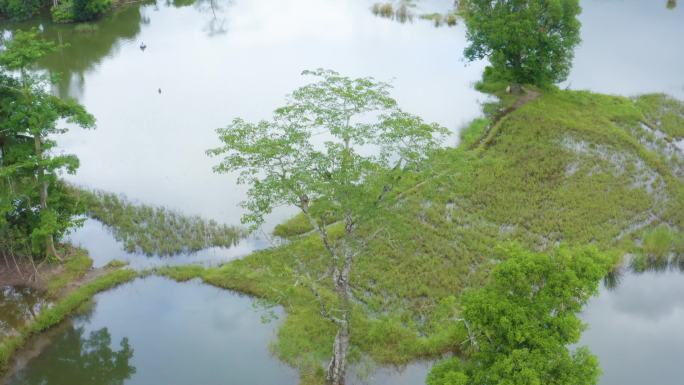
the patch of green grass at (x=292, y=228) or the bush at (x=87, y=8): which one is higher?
the bush at (x=87, y=8)

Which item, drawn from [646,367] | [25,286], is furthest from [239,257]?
[646,367]

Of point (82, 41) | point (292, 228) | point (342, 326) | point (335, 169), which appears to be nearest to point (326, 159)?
point (335, 169)

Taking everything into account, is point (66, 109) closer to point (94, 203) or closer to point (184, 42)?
point (94, 203)

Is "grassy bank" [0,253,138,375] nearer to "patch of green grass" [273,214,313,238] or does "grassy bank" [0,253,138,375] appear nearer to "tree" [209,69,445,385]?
"patch of green grass" [273,214,313,238]

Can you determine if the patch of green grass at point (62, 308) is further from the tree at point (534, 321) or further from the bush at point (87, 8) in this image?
the bush at point (87, 8)

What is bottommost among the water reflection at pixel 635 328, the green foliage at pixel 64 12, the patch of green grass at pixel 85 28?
the water reflection at pixel 635 328

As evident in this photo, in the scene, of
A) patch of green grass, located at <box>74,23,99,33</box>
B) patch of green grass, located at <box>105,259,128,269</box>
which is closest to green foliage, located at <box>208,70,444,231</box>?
patch of green grass, located at <box>105,259,128,269</box>

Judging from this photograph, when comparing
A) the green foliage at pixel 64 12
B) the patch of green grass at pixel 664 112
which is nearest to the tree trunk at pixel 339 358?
the patch of green grass at pixel 664 112
